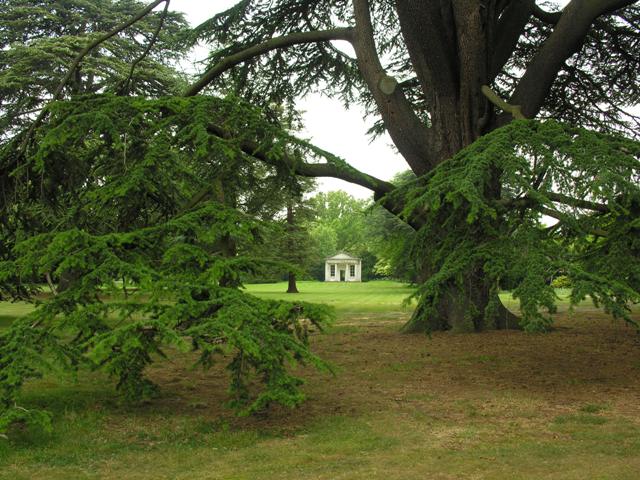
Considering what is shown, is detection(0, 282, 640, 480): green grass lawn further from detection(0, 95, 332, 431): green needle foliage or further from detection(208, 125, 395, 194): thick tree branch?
detection(208, 125, 395, 194): thick tree branch

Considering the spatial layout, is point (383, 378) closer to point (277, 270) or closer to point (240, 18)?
point (277, 270)

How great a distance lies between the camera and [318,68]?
14156 millimetres

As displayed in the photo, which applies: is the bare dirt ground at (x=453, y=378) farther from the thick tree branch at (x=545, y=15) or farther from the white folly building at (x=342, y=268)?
the white folly building at (x=342, y=268)

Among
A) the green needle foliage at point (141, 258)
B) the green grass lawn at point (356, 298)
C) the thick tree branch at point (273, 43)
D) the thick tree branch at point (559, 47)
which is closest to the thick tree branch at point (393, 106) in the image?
the thick tree branch at point (273, 43)

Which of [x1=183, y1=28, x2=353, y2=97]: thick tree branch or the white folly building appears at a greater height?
[x1=183, y1=28, x2=353, y2=97]: thick tree branch

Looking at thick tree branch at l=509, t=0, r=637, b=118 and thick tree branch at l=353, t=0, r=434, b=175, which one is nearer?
thick tree branch at l=509, t=0, r=637, b=118

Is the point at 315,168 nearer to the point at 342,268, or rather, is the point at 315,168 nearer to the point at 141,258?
the point at 141,258

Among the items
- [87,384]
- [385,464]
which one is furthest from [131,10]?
[385,464]

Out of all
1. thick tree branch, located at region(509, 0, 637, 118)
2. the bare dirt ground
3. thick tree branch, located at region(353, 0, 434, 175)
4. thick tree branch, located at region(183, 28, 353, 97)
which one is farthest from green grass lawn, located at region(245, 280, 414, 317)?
thick tree branch, located at region(183, 28, 353, 97)

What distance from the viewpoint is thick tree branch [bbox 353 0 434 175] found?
39.2 ft

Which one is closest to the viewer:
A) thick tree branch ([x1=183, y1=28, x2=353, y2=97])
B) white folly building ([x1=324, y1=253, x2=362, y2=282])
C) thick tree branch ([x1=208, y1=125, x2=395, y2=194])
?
thick tree branch ([x1=208, y1=125, x2=395, y2=194])

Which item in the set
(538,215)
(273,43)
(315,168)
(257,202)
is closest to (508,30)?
(273,43)

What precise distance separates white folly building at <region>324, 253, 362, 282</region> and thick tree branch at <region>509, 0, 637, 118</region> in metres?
62.3

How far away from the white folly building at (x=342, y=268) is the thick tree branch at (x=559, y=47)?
204ft
